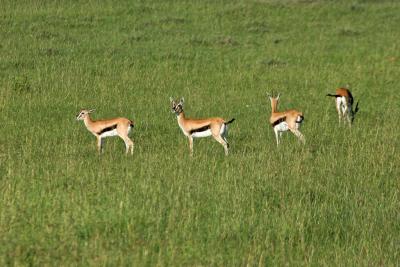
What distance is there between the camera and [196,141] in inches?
608

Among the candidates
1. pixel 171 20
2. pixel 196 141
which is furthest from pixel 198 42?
pixel 196 141

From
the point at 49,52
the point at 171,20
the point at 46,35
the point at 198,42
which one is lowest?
the point at 49,52

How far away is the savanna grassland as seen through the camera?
822cm

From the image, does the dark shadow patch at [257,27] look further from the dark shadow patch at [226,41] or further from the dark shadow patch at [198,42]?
the dark shadow patch at [198,42]

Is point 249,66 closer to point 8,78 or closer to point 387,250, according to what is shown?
point 8,78

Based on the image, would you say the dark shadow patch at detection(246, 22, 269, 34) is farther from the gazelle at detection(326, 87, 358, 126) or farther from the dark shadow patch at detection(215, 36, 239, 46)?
the gazelle at detection(326, 87, 358, 126)

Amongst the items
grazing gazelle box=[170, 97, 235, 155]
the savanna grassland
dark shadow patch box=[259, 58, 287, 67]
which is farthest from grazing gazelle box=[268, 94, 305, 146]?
dark shadow patch box=[259, 58, 287, 67]

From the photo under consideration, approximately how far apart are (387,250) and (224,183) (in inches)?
114

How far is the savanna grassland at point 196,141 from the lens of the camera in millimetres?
8219

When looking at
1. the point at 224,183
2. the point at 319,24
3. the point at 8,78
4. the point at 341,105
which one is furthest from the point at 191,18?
the point at 224,183

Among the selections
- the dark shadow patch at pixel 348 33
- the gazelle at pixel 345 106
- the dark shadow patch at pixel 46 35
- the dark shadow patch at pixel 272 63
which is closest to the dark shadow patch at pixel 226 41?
the dark shadow patch at pixel 272 63

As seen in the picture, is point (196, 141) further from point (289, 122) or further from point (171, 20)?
point (171, 20)

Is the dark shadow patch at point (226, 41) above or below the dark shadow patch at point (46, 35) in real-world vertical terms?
below

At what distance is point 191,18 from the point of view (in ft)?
103
